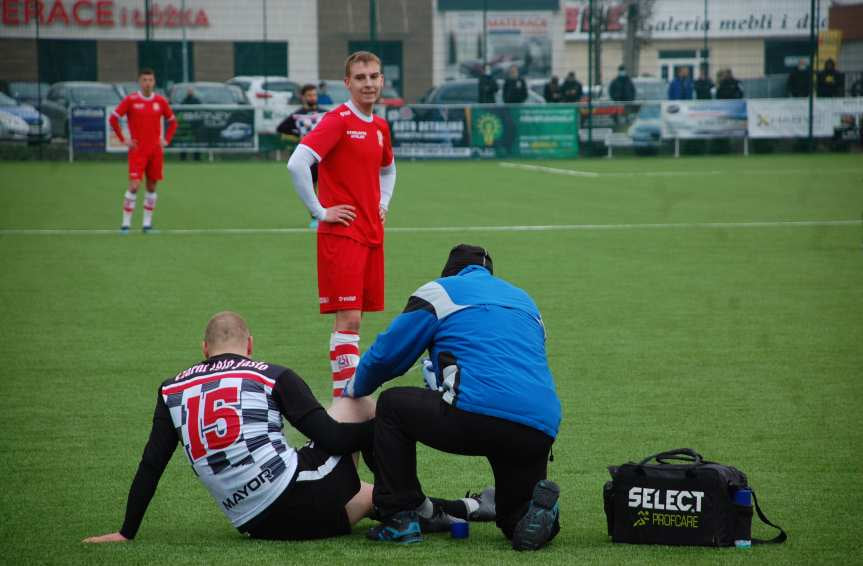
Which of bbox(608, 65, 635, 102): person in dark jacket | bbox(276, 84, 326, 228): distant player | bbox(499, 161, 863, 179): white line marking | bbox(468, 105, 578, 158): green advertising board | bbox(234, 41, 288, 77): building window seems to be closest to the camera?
bbox(276, 84, 326, 228): distant player

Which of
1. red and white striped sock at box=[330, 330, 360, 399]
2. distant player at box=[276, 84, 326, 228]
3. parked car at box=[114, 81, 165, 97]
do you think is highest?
parked car at box=[114, 81, 165, 97]

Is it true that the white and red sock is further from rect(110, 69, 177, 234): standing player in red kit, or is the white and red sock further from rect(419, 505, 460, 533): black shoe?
rect(419, 505, 460, 533): black shoe

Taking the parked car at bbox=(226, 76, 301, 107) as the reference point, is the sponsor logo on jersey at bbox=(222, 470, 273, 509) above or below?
below

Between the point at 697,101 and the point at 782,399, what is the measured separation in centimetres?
2735

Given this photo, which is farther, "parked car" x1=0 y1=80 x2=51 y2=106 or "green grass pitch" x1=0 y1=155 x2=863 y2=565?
"parked car" x1=0 y1=80 x2=51 y2=106

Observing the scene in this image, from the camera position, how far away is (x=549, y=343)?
9805mm

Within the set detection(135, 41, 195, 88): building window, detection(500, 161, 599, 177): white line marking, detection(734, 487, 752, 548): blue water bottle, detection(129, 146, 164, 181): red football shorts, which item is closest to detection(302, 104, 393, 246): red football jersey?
detection(734, 487, 752, 548): blue water bottle

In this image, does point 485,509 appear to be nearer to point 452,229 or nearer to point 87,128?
point 452,229

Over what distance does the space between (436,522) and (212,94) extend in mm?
31868

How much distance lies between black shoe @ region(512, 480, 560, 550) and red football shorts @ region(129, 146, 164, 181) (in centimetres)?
1426

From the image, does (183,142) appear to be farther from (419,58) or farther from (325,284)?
(325,284)

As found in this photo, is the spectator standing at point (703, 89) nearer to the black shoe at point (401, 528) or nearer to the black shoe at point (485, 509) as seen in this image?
the black shoe at point (485, 509)

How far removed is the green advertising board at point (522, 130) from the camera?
33.8 metres

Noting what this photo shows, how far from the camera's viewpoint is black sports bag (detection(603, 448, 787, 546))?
16.4 feet
